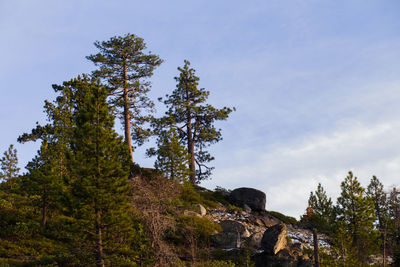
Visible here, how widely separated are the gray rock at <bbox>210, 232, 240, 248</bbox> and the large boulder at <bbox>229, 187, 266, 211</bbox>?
10.8 metres

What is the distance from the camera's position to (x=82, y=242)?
19.1 meters

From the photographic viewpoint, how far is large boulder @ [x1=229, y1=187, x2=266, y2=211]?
38219 mm

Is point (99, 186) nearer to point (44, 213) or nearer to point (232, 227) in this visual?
point (44, 213)

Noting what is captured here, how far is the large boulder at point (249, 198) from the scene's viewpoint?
3822cm

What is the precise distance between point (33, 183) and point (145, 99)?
21.8m

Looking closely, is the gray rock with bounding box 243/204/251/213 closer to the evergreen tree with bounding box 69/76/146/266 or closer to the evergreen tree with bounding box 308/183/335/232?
the evergreen tree with bounding box 308/183/335/232

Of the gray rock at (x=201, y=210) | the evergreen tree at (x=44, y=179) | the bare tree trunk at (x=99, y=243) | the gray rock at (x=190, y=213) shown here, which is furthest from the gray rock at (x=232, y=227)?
the evergreen tree at (x=44, y=179)

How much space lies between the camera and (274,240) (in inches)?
946

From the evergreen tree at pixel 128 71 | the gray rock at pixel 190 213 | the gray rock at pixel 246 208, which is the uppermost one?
the evergreen tree at pixel 128 71

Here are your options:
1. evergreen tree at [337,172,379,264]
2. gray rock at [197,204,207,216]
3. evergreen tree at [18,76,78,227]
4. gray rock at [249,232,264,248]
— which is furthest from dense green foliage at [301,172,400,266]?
evergreen tree at [18,76,78,227]

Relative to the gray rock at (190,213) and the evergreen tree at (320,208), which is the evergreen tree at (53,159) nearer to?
the gray rock at (190,213)

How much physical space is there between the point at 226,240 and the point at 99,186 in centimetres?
1212

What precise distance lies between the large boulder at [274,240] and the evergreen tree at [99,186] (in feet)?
30.2

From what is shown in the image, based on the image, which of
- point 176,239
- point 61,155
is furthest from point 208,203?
point 61,155
